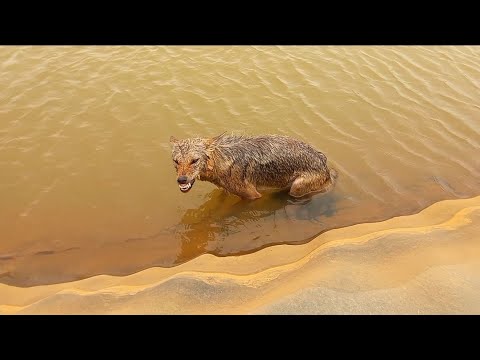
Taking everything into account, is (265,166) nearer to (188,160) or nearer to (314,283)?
(188,160)

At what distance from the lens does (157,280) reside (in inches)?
218

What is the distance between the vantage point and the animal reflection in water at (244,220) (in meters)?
6.69

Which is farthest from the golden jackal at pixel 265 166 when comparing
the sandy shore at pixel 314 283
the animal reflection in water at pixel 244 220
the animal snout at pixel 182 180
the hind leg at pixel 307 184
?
the sandy shore at pixel 314 283

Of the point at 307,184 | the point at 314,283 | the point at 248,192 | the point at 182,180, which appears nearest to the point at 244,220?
the point at 248,192

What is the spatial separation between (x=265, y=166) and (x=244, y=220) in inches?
45.6

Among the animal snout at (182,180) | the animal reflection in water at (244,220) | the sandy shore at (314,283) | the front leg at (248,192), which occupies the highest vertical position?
the animal snout at (182,180)

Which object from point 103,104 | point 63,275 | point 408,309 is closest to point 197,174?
point 63,275

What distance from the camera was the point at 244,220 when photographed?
719cm

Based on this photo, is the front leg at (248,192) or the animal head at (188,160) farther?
the front leg at (248,192)

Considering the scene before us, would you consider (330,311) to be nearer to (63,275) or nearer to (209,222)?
(209,222)

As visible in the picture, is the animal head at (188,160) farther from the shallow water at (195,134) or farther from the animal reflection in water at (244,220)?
the shallow water at (195,134)

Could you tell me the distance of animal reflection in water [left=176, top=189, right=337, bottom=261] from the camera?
21.9 feet

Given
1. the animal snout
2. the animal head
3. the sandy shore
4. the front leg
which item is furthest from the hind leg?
the animal snout

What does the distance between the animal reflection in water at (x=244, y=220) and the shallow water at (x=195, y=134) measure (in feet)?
0.10
